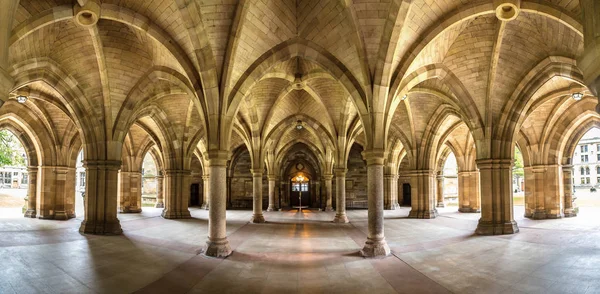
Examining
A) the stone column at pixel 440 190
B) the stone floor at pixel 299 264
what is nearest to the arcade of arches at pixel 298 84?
the stone floor at pixel 299 264

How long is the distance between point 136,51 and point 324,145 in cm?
1381

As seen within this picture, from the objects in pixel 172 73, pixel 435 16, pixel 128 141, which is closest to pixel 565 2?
pixel 435 16

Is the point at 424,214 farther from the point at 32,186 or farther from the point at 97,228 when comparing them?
the point at 32,186

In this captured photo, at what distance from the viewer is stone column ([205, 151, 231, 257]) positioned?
9047 millimetres

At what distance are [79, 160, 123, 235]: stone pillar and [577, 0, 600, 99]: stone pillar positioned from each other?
42.6 feet

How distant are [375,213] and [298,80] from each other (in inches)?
248

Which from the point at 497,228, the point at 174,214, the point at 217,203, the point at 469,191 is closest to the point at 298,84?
the point at 217,203

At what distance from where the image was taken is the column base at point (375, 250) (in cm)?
881

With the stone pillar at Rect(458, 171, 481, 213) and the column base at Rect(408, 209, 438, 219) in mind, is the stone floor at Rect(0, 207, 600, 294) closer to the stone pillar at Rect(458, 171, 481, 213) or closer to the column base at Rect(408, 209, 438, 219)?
the column base at Rect(408, 209, 438, 219)

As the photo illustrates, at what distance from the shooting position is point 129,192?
23.0 meters

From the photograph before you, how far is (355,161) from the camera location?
3306 cm

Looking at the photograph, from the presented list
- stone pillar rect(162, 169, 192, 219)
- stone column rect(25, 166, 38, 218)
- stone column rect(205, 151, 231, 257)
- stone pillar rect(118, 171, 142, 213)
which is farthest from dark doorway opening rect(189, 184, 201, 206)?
stone column rect(205, 151, 231, 257)

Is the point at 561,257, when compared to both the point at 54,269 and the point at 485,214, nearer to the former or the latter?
the point at 485,214

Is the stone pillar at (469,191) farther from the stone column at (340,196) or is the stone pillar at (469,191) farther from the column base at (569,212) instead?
the stone column at (340,196)
